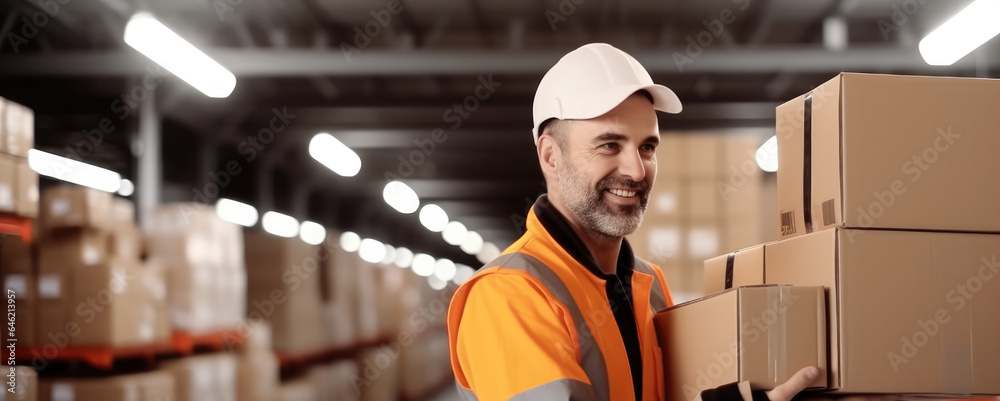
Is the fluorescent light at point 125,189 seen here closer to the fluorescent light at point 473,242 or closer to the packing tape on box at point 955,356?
the packing tape on box at point 955,356

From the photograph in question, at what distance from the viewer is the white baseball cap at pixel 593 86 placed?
2.03 metres

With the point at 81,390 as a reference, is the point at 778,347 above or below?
above

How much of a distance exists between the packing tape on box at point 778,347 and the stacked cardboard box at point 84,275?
456 cm

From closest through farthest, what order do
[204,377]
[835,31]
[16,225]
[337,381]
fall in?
1. [16,225]
2. [204,377]
3. [835,31]
4. [337,381]

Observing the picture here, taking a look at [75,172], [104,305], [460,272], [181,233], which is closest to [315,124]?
[75,172]

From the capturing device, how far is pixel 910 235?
184cm

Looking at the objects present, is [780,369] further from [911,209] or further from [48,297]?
[48,297]

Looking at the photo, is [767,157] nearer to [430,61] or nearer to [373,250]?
[430,61]

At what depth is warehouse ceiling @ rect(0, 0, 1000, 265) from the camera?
24.0ft

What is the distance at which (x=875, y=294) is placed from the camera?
181 centimetres

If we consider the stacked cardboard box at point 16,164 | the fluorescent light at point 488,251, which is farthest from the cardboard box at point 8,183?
the fluorescent light at point 488,251

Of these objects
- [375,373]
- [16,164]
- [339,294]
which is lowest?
[375,373]

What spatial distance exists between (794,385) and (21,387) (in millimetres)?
3907

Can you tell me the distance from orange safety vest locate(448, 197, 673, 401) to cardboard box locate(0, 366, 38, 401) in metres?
2.99
